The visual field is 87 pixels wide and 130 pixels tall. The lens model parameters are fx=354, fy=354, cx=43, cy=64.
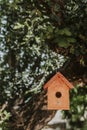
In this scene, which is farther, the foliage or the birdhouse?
the foliage

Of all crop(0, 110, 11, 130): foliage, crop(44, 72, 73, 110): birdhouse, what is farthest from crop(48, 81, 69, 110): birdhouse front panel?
crop(0, 110, 11, 130): foliage

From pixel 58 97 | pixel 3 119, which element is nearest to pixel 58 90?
pixel 58 97

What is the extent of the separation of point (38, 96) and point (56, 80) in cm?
113

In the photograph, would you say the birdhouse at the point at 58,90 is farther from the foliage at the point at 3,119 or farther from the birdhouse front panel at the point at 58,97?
the foliage at the point at 3,119

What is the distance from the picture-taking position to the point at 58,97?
11.2 ft

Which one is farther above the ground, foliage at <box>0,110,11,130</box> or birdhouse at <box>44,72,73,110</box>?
birdhouse at <box>44,72,73,110</box>

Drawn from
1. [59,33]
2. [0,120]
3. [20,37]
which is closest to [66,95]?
[59,33]

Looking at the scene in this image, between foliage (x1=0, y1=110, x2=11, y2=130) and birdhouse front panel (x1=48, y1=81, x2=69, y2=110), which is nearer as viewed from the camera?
birdhouse front panel (x1=48, y1=81, x2=69, y2=110)

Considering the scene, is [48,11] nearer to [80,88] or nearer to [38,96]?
[38,96]

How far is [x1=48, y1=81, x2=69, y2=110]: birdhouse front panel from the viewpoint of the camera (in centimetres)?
333

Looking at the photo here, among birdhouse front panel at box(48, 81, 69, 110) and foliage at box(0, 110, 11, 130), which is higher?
birdhouse front panel at box(48, 81, 69, 110)

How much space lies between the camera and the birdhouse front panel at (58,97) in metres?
3.33

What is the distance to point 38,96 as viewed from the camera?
14.8 feet

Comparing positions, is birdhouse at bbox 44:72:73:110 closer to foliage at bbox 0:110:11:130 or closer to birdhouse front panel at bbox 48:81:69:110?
birdhouse front panel at bbox 48:81:69:110
